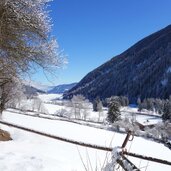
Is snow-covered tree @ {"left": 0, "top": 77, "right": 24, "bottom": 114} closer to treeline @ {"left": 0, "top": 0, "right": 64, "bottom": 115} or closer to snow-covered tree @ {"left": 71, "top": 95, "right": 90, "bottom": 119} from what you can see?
treeline @ {"left": 0, "top": 0, "right": 64, "bottom": 115}

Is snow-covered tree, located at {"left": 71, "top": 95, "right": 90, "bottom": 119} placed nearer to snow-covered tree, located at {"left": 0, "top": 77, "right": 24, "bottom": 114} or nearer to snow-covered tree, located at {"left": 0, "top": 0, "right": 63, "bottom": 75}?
snow-covered tree, located at {"left": 0, "top": 77, "right": 24, "bottom": 114}

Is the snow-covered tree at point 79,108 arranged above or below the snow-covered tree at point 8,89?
above

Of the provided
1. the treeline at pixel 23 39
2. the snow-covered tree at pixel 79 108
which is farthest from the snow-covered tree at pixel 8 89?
the snow-covered tree at pixel 79 108

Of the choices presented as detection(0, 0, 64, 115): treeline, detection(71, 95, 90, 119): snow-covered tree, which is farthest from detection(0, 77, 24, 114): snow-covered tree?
detection(71, 95, 90, 119): snow-covered tree

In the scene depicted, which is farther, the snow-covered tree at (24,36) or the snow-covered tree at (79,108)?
the snow-covered tree at (79,108)

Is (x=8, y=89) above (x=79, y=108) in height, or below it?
below

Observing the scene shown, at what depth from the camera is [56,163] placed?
676 centimetres

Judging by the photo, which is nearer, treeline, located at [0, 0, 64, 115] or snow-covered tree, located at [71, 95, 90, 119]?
treeline, located at [0, 0, 64, 115]

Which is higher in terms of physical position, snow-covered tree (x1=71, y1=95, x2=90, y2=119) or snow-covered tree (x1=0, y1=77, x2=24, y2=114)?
snow-covered tree (x1=71, y1=95, x2=90, y2=119)

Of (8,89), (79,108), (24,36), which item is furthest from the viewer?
(79,108)

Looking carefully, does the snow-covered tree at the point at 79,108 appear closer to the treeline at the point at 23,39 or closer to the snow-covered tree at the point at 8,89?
the snow-covered tree at the point at 8,89

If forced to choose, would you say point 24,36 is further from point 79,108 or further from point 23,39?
point 79,108

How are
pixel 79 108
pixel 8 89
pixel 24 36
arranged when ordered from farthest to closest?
1. pixel 79 108
2. pixel 8 89
3. pixel 24 36

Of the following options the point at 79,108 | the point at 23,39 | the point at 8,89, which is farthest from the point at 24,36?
the point at 79,108
